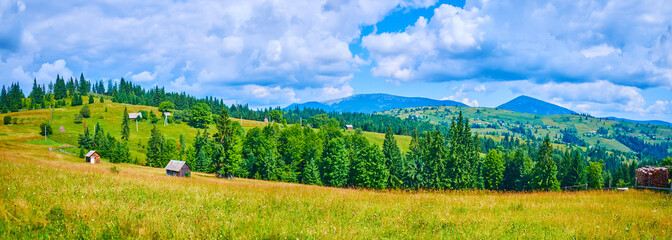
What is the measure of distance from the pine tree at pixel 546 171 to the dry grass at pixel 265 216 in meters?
70.7

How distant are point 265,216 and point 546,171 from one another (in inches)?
3201

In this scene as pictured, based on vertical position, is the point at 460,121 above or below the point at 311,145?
above

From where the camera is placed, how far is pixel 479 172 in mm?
87750

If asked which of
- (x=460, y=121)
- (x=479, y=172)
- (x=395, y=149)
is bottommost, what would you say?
(x=479, y=172)

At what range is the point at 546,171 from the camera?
72.2 metres

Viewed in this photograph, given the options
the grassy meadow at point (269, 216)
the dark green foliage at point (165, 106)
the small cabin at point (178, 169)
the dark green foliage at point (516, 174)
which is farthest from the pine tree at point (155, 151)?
the dark green foliage at point (516, 174)

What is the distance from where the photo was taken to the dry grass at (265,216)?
6.33m

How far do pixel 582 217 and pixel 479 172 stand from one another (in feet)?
281

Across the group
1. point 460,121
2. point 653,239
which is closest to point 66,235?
point 653,239

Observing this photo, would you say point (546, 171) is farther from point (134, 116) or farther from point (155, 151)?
point (134, 116)

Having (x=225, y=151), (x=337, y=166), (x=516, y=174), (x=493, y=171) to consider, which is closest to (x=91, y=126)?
(x=225, y=151)

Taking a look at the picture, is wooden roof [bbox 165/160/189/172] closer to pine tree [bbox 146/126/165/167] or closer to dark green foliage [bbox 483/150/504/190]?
pine tree [bbox 146/126/165/167]

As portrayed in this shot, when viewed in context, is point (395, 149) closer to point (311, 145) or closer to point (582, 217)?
point (311, 145)

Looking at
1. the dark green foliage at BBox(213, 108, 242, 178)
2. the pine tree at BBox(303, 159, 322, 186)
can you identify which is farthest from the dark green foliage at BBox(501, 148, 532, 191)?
the dark green foliage at BBox(213, 108, 242, 178)
